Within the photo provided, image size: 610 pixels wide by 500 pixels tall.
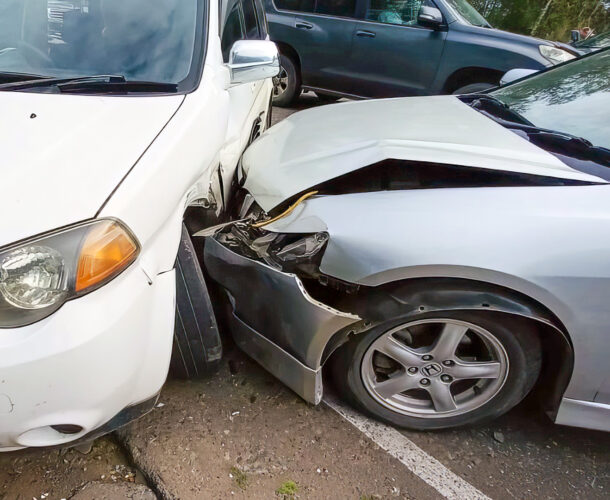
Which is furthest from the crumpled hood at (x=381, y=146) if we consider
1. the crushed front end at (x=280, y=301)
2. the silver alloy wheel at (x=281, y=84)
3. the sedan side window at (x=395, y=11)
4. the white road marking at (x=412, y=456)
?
the silver alloy wheel at (x=281, y=84)

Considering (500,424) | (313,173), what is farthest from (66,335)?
(500,424)

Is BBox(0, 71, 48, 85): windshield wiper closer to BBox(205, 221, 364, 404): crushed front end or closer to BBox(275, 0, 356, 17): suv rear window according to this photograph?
BBox(205, 221, 364, 404): crushed front end

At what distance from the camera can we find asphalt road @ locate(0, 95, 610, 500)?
1824 millimetres

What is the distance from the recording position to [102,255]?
4.50 feet

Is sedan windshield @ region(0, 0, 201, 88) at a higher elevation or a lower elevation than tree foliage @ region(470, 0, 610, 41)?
lower

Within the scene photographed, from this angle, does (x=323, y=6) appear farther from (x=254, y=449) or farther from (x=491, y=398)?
(x=254, y=449)

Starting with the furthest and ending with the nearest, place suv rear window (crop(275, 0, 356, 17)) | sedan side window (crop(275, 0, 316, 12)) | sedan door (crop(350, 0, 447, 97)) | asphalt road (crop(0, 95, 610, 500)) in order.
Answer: sedan side window (crop(275, 0, 316, 12)), suv rear window (crop(275, 0, 356, 17)), sedan door (crop(350, 0, 447, 97)), asphalt road (crop(0, 95, 610, 500))

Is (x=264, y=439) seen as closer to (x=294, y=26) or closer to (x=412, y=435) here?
(x=412, y=435)

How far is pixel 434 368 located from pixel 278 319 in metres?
0.67

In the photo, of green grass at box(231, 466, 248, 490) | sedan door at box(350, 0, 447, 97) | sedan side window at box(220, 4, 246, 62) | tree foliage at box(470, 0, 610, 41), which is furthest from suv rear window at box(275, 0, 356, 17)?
tree foliage at box(470, 0, 610, 41)

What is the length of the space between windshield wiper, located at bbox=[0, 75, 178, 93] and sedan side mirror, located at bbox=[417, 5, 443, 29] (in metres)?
4.50

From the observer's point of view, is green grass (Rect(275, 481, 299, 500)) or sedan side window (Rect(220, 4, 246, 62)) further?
sedan side window (Rect(220, 4, 246, 62))

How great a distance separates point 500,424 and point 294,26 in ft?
18.5

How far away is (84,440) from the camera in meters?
1.52
